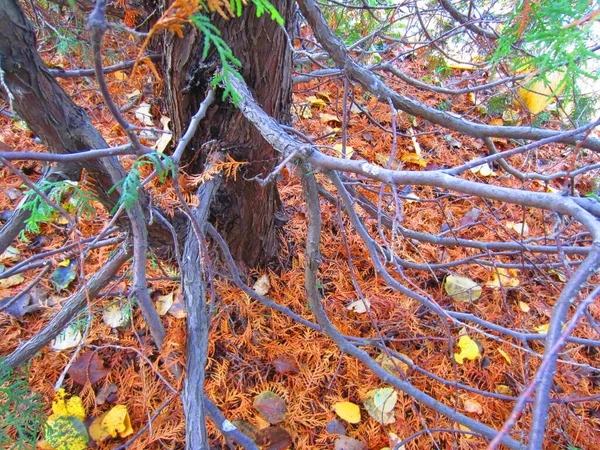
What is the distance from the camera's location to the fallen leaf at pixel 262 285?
57.6 inches

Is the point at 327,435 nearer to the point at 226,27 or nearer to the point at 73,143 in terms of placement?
the point at 73,143

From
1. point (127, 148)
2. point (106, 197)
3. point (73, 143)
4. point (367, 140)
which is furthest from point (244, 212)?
point (367, 140)

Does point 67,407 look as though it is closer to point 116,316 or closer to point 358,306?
point 116,316

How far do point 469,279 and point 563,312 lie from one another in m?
1.24

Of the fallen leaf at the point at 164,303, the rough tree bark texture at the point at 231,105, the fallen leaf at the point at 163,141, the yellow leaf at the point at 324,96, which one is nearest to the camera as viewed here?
the rough tree bark texture at the point at 231,105

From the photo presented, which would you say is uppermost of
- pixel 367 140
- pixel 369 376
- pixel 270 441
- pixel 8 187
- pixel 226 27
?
pixel 367 140

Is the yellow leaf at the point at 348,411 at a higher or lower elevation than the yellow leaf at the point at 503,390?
lower

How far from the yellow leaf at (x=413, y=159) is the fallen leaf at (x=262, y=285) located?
0.99 m

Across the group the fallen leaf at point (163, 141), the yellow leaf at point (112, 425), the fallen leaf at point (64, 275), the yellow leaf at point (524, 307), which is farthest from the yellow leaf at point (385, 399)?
the fallen leaf at point (64, 275)

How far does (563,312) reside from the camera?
1.19 ft

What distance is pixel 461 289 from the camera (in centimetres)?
147

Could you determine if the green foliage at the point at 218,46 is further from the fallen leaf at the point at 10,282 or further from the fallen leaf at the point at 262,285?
the fallen leaf at the point at 10,282

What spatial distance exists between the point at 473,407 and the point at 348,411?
0.44 m

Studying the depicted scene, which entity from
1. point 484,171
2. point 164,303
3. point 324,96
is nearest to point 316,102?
point 324,96
